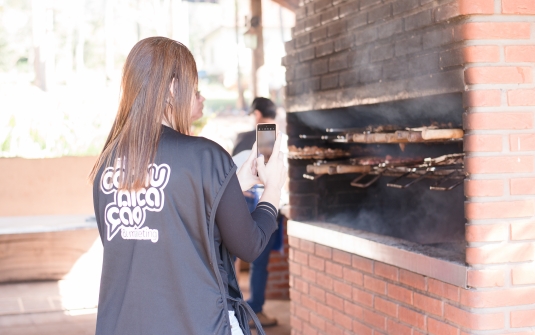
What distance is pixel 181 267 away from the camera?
1.98 metres

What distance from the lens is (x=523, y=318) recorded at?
108 inches

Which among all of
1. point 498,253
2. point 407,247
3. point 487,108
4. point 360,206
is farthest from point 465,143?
point 360,206

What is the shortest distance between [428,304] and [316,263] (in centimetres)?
130

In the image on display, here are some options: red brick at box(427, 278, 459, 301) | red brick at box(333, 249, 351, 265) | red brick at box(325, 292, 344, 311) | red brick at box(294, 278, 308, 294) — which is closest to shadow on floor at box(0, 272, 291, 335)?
red brick at box(294, 278, 308, 294)

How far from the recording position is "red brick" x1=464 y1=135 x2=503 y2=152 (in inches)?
105

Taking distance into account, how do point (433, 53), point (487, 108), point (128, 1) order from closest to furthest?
point (487, 108), point (433, 53), point (128, 1)

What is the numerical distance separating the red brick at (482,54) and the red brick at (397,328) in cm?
130

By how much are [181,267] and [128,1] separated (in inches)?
694

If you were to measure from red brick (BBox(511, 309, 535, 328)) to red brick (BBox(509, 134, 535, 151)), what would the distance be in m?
0.65

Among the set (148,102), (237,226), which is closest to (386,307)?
(237,226)

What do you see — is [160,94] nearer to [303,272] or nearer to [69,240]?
[303,272]

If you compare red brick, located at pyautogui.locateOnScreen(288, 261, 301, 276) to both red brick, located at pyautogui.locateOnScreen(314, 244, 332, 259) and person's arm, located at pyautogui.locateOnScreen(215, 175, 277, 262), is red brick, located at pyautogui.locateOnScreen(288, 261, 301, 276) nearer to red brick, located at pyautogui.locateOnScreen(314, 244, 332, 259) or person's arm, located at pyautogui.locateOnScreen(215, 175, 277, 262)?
red brick, located at pyautogui.locateOnScreen(314, 244, 332, 259)

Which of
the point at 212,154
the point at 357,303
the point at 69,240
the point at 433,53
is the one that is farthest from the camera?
the point at 69,240

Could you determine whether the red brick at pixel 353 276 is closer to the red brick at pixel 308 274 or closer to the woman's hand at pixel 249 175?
the red brick at pixel 308 274
